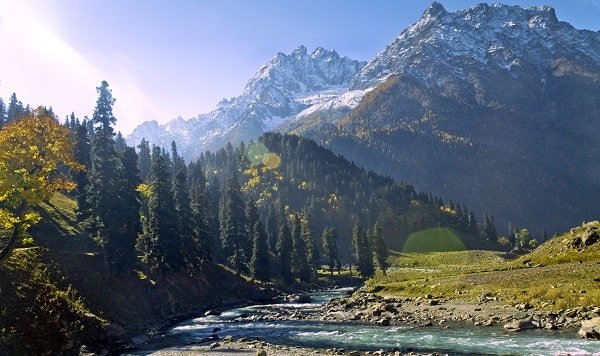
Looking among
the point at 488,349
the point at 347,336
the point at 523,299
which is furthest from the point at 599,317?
the point at 347,336

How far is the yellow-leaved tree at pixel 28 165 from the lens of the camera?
3466 centimetres

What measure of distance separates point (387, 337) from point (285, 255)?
81237mm

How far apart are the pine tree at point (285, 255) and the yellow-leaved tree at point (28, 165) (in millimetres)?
81823

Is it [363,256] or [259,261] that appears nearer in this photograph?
[259,261]

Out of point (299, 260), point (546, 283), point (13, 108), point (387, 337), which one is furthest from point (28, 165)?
point (13, 108)

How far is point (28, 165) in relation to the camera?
3988 cm

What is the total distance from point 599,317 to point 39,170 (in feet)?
156

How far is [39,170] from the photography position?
4162cm

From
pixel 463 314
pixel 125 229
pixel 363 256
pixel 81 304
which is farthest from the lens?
pixel 363 256

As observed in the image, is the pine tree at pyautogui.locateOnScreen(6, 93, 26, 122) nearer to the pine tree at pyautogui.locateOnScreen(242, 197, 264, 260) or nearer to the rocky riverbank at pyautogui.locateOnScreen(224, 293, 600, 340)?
the pine tree at pyautogui.locateOnScreen(242, 197, 264, 260)

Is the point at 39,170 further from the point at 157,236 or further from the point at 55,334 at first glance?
the point at 157,236

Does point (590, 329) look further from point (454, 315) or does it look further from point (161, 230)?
point (161, 230)

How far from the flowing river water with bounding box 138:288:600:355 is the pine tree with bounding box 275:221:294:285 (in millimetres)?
60032

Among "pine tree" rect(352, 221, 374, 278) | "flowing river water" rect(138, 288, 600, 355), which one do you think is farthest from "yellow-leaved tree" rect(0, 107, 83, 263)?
"pine tree" rect(352, 221, 374, 278)
